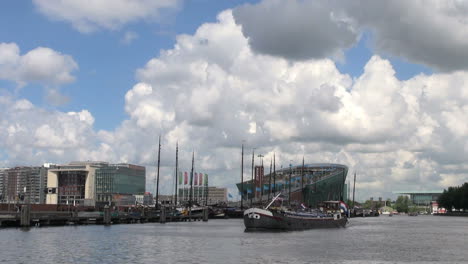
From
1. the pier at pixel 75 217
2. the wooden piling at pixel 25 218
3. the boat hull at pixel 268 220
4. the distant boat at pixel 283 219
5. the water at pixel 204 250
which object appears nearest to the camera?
the water at pixel 204 250

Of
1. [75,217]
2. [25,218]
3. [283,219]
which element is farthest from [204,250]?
[75,217]

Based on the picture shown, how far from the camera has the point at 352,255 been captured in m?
63.9

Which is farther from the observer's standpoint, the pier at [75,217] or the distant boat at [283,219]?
the distant boat at [283,219]

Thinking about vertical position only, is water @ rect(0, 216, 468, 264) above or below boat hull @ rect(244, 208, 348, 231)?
below

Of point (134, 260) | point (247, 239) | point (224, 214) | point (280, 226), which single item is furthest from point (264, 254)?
point (224, 214)

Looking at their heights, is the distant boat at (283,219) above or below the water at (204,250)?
above

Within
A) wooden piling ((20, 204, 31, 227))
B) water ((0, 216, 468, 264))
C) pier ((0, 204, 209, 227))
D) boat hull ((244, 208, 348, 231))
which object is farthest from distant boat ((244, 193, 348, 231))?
wooden piling ((20, 204, 31, 227))

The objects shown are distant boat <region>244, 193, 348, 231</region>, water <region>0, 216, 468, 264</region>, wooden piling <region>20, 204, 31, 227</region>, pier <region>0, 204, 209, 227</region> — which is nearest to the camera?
water <region>0, 216, 468, 264</region>

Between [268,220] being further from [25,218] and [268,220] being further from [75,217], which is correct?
[25,218]

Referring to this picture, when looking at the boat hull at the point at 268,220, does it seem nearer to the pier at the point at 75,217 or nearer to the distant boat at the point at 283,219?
the distant boat at the point at 283,219

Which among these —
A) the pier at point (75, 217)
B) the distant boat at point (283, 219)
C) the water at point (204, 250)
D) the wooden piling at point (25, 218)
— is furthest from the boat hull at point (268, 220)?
the wooden piling at point (25, 218)

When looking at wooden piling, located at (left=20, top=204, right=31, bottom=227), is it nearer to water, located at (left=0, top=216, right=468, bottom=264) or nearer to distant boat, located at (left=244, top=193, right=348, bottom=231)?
water, located at (left=0, top=216, right=468, bottom=264)

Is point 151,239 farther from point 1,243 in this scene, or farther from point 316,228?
point 316,228

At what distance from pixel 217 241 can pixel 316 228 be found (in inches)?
1648
